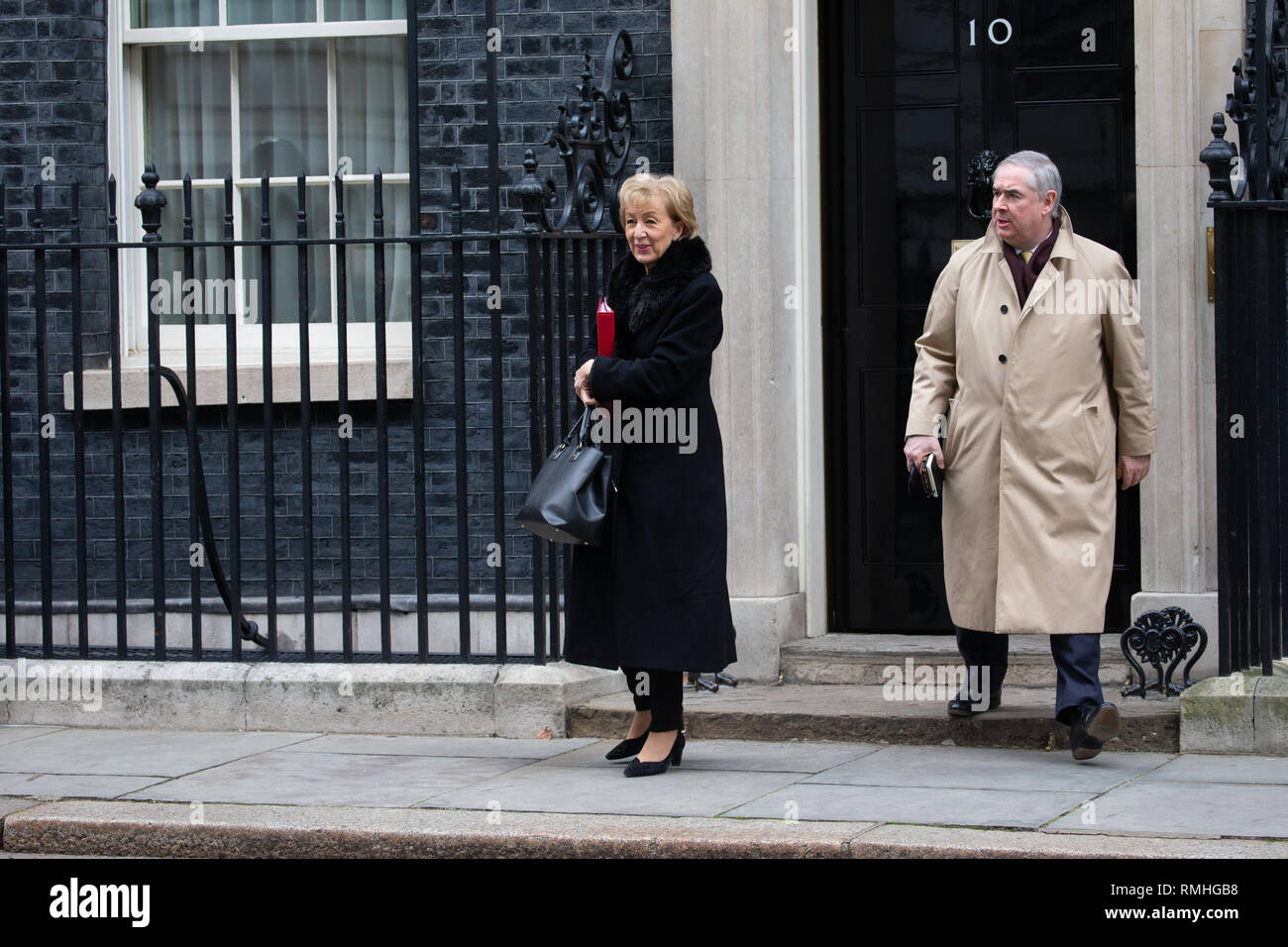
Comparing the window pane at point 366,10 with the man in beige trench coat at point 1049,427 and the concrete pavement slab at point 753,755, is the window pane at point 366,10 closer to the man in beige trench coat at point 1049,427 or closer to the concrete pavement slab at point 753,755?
the man in beige trench coat at point 1049,427

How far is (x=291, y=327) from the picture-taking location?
8766mm

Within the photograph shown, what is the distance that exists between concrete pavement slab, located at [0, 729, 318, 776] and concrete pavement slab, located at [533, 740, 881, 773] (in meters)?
1.17

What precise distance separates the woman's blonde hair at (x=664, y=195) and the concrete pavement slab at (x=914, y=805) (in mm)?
1861

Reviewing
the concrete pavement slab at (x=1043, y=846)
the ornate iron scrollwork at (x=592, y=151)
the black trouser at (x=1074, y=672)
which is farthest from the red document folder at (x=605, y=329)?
the concrete pavement slab at (x=1043, y=846)

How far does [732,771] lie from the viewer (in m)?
6.34

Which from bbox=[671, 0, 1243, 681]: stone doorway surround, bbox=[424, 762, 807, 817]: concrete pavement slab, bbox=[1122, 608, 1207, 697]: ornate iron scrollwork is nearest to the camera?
bbox=[424, 762, 807, 817]: concrete pavement slab

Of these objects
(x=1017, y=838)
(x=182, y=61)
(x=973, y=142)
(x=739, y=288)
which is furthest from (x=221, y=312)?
(x=1017, y=838)

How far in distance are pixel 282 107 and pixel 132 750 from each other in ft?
10.8

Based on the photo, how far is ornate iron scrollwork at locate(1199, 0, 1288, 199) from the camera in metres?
6.42

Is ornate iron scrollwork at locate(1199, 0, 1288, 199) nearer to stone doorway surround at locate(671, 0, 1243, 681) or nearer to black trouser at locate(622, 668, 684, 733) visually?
stone doorway surround at locate(671, 0, 1243, 681)

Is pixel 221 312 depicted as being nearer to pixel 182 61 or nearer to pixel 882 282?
pixel 182 61

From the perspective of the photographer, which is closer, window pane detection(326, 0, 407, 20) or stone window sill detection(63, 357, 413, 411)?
stone window sill detection(63, 357, 413, 411)

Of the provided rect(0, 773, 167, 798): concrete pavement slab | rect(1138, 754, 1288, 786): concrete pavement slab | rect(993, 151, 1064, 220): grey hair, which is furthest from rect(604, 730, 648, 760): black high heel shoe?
rect(993, 151, 1064, 220): grey hair

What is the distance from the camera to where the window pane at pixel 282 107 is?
8.83 m
